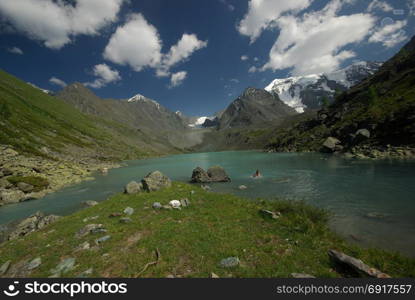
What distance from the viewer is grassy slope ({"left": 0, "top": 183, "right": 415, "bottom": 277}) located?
7.79 metres

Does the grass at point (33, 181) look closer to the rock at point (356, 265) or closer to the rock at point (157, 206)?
the rock at point (157, 206)

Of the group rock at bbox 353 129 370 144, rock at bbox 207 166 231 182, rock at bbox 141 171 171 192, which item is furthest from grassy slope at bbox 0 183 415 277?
rock at bbox 353 129 370 144

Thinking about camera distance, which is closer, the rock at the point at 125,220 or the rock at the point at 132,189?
the rock at the point at 125,220

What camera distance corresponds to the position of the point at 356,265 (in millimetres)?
6855

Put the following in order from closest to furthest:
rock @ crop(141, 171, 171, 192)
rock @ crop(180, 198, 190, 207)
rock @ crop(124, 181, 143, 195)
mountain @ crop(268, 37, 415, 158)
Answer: rock @ crop(180, 198, 190, 207) < rock @ crop(124, 181, 143, 195) < rock @ crop(141, 171, 171, 192) < mountain @ crop(268, 37, 415, 158)

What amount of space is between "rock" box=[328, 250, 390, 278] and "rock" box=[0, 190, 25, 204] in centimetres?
4371

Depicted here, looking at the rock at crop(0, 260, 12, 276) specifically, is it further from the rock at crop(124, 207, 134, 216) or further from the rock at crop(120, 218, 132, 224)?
the rock at crop(124, 207, 134, 216)

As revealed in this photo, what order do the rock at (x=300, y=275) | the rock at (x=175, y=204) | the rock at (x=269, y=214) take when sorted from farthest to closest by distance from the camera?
→ the rock at (x=175, y=204) < the rock at (x=269, y=214) < the rock at (x=300, y=275)

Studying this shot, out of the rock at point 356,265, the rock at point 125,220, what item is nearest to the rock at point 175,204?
the rock at point 125,220

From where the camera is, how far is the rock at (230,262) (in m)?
7.81

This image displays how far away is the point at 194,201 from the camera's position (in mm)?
17719

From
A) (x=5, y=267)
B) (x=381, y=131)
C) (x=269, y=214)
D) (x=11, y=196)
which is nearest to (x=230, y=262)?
(x=269, y=214)

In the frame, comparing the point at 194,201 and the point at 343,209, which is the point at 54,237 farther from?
the point at 343,209

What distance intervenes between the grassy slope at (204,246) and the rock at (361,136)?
7557 cm
